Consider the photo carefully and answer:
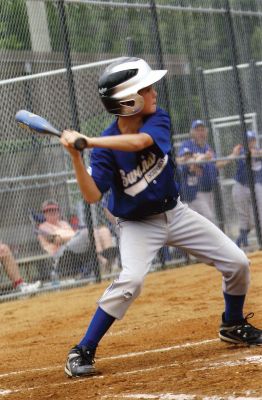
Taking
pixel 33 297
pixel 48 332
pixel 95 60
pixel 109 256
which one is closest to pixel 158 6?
pixel 95 60

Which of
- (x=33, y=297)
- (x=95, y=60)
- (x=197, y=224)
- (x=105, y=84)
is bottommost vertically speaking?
(x=33, y=297)

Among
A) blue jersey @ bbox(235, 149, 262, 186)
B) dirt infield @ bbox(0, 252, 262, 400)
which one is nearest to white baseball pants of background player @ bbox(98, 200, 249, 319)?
dirt infield @ bbox(0, 252, 262, 400)

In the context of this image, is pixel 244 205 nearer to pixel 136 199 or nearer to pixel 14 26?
pixel 14 26

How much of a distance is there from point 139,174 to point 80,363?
1163mm

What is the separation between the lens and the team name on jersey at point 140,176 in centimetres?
588

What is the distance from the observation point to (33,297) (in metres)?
11.5

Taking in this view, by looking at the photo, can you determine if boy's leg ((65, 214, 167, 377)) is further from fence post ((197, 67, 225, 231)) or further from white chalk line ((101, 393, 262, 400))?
fence post ((197, 67, 225, 231))

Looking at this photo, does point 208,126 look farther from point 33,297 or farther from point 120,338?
point 120,338

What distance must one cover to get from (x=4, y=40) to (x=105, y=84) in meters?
5.71

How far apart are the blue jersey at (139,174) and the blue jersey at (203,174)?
7.71 meters

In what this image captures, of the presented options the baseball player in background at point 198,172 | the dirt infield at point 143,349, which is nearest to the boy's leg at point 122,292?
the dirt infield at point 143,349

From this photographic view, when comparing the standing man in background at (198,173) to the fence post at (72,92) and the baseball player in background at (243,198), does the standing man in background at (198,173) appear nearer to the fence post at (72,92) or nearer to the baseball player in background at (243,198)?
the baseball player in background at (243,198)

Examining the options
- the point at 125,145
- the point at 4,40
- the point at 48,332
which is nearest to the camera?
the point at 125,145

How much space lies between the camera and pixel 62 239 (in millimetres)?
11938
